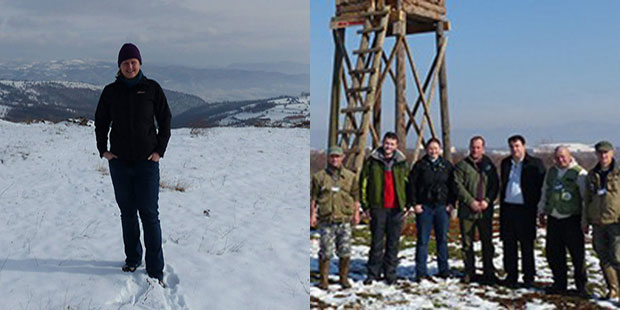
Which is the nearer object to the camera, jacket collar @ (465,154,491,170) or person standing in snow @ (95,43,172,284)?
person standing in snow @ (95,43,172,284)

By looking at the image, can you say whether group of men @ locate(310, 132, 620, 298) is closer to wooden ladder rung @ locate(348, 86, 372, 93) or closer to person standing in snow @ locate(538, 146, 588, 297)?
person standing in snow @ locate(538, 146, 588, 297)

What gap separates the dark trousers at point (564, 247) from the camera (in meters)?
6.43

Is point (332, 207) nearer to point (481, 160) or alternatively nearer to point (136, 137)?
point (481, 160)

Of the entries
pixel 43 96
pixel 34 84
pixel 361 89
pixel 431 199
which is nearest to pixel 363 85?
pixel 361 89

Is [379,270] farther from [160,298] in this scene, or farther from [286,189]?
[286,189]

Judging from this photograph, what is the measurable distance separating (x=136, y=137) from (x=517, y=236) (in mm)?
4315

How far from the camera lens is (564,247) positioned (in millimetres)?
6578

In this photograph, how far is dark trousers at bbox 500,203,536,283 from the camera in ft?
22.3

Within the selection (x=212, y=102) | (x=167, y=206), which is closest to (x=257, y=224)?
(x=167, y=206)

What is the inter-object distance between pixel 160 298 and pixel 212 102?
80575 mm

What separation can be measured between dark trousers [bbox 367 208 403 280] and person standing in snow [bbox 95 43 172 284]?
8.12 feet

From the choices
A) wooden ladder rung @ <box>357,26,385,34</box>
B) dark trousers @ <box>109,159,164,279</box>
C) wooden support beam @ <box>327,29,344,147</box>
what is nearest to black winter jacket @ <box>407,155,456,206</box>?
wooden ladder rung @ <box>357,26,385,34</box>

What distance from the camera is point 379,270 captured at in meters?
6.91

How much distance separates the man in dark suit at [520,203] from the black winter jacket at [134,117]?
12.6 feet
